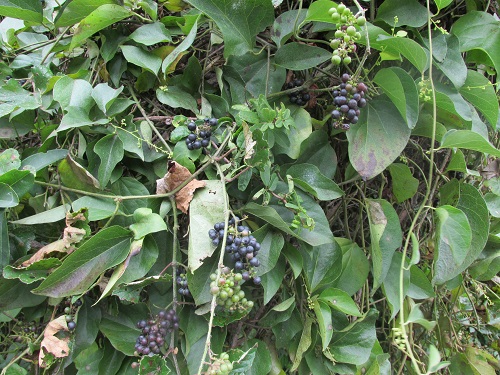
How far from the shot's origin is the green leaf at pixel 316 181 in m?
0.80

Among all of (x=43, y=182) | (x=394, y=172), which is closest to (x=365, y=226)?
(x=394, y=172)

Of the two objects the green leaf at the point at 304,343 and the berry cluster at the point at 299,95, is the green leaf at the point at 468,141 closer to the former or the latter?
the berry cluster at the point at 299,95

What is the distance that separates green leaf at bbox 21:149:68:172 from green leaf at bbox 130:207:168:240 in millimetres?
192

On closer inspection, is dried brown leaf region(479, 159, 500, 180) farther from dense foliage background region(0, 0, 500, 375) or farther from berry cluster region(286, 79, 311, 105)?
berry cluster region(286, 79, 311, 105)

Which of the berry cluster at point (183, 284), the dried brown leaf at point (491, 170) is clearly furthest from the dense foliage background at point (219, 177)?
the dried brown leaf at point (491, 170)

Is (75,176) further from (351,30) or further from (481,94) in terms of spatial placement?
(481,94)

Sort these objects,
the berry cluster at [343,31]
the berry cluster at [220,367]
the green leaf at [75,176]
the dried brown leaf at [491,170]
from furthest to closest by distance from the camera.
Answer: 1. the dried brown leaf at [491,170]
2. the green leaf at [75,176]
3. the berry cluster at [343,31]
4. the berry cluster at [220,367]

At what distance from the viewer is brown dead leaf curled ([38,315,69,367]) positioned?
702 millimetres

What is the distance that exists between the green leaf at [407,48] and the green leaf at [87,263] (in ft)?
1.89

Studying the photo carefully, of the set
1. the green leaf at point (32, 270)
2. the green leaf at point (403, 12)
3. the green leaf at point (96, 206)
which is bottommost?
the green leaf at point (32, 270)

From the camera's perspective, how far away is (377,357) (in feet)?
2.93

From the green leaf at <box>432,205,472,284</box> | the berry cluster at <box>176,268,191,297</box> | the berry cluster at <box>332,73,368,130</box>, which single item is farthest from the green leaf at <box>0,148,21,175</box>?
the green leaf at <box>432,205,472,284</box>

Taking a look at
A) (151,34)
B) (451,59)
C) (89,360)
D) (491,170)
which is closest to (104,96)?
(151,34)

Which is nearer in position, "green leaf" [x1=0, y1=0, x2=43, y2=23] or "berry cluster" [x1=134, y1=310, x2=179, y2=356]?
"berry cluster" [x1=134, y1=310, x2=179, y2=356]
